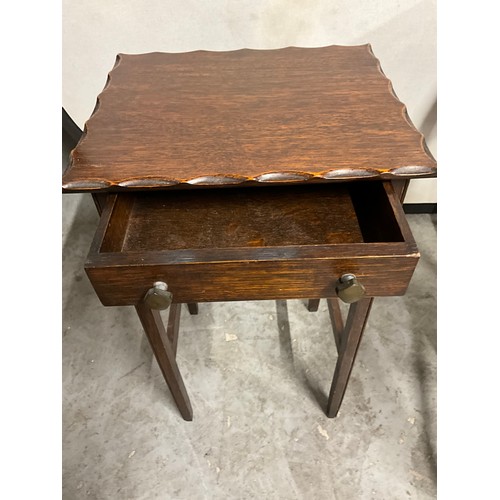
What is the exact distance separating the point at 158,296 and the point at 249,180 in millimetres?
189

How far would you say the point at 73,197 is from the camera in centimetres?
148

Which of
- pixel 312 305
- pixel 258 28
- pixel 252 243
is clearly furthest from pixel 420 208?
pixel 252 243

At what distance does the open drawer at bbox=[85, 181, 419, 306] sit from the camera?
53 centimetres

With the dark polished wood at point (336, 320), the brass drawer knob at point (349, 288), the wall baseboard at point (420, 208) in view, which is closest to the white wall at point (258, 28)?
the wall baseboard at point (420, 208)

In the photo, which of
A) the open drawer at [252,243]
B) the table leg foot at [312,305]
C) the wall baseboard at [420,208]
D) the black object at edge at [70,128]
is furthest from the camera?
the wall baseboard at [420,208]

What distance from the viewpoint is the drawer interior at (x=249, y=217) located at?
26.6 inches

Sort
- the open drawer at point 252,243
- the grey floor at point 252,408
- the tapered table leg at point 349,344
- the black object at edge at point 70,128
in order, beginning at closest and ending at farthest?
1. the open drawer at point 252,243
2. the tapered table leg at point 349,344
3. the grey floor at point 252,408
4. the black object at edge at point 70,128

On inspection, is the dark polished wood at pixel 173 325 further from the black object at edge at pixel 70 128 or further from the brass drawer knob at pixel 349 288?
the black object at edge at pixel 70 128

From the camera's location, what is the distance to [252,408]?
94cm

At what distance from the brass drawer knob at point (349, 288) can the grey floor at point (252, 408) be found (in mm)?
476

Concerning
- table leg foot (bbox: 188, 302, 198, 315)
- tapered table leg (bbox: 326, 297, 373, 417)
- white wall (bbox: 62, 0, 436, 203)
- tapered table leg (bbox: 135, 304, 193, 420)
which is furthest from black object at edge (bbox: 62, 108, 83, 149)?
tapered table leg (bbox: 326, 297, 373, 417)

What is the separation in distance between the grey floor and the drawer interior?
1.43 feet

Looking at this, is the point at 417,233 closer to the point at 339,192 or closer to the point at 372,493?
the point at 339,192

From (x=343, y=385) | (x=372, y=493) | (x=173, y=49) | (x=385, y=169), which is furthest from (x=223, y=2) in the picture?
(x=372, y=493)
